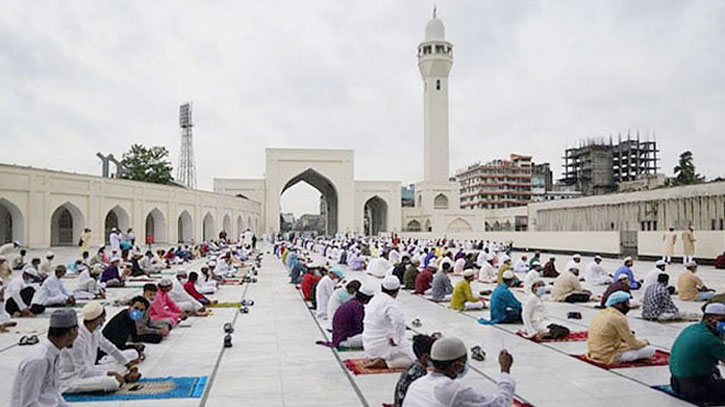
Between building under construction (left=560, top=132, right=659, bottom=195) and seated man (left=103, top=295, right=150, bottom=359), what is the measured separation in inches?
2285

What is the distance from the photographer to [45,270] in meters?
12.7

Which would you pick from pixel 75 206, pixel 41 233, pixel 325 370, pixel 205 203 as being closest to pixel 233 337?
pixel 325 370

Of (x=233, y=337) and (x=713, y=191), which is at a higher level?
(x=713, y=191)

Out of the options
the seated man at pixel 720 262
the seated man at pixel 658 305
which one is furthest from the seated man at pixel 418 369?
the seated man at pixel 720 262

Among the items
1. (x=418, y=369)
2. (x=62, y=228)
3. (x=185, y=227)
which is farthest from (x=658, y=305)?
(x=185, y=227)

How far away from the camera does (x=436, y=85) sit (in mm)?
50188

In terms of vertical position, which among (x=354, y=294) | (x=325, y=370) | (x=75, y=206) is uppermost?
(x=75, y=206)

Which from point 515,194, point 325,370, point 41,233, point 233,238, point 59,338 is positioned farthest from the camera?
point 515,194

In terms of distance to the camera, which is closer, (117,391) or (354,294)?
(117,391)

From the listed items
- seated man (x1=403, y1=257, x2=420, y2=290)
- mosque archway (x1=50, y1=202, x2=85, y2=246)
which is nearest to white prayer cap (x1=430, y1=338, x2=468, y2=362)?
seated man (x1=403, y1=257, x2=420, y2=290)

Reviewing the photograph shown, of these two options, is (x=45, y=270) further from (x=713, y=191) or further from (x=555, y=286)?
(x=713, y=191)

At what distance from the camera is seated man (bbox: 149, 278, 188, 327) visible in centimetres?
759

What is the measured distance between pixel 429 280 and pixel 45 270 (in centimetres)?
798

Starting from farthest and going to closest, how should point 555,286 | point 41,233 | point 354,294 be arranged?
point 41,233
point 555,286
point 354,294
